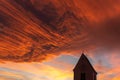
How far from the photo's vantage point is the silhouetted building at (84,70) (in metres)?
81.5

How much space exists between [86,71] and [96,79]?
383 centimetres

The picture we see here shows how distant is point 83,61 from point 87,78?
142 inches

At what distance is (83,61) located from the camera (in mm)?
82438

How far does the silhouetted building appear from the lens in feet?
267

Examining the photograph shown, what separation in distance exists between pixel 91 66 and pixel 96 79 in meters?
4.02

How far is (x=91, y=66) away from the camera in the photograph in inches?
3216

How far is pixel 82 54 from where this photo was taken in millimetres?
82625

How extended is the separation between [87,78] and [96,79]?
3924mm

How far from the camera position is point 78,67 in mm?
82438

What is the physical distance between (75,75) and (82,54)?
4383mm

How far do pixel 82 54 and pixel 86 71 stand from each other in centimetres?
350

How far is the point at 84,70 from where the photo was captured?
8188 centimetres

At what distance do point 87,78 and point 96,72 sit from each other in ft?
10.1
